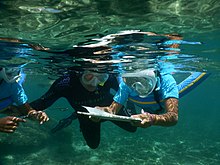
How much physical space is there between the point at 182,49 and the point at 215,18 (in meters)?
3.95

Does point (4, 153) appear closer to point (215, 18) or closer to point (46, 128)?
point (46, 128)

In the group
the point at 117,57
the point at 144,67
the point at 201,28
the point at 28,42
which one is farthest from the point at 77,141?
the point at 201,28

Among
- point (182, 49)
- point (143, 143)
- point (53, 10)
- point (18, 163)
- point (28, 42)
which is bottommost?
point (143, 143)

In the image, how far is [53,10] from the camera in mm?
7859

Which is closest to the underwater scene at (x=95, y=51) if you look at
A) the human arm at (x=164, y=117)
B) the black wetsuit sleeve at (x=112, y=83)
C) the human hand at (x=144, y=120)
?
the black wetsuit sleeve at (x=112, y=83)

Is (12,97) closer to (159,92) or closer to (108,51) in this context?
(108,51)

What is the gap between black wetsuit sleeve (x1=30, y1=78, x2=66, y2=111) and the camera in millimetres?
10680

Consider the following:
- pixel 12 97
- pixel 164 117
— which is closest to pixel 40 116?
pixel 12 97

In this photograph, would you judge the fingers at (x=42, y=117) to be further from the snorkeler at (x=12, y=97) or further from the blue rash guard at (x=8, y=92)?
the blue rash guard at (x=8, y=92)

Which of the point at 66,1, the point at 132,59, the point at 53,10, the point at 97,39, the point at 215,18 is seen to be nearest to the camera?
the point at 66,1

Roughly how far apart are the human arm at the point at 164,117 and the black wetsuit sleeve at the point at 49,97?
5.87 metres

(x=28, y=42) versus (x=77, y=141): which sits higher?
(x=28, y=42)

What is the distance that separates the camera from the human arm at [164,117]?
5.56 meters

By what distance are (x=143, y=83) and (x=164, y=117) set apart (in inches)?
102
